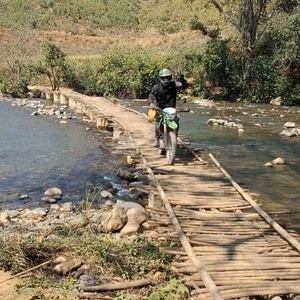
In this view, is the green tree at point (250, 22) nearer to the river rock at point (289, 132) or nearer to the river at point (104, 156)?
the river at point (104, 156)

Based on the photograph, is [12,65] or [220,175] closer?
[220,175]

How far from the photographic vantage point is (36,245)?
170 inches

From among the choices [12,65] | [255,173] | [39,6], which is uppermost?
[39,6]

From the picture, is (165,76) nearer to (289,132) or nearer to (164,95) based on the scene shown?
(164,95)

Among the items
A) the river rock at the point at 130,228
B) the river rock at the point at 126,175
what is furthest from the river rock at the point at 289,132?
the river rock at the point at 130,228

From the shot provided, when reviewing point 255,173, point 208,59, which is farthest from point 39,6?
point 255,173

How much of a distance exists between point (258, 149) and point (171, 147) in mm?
4292

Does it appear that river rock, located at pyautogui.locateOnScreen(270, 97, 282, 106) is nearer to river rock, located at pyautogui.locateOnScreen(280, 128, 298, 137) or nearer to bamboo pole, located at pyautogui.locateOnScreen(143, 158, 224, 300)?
river rock, located at pyautogui.locateOnScreen(280, 128, 298, 137)

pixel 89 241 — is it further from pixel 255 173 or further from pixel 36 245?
pixel 255 173

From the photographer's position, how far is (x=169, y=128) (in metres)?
7.42

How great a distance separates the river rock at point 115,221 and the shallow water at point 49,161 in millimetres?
1918

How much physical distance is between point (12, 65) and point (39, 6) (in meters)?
36.1

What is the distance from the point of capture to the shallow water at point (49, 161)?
750 cm

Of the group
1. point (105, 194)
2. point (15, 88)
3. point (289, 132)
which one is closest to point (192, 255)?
point (105, 194)
